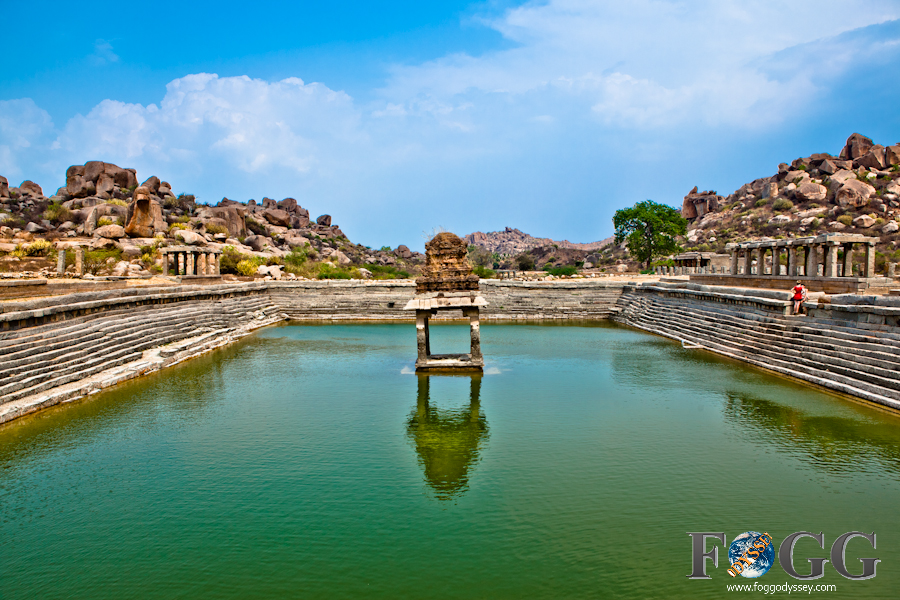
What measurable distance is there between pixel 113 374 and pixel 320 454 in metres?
6.98

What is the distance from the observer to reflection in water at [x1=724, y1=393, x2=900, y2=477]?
7508mm

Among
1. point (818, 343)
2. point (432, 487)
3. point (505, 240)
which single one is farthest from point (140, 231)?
point (505, 240)

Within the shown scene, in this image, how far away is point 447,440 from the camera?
8.85 meters

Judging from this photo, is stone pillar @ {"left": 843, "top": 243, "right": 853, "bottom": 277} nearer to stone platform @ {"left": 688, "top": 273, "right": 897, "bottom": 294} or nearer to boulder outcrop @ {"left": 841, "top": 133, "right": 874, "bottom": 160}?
stone platform @ {"left": 688, "top": 273, "right": 897, "bottom": 294}

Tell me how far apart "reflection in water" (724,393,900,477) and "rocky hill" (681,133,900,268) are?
38792mm

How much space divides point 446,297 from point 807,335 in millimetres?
8587

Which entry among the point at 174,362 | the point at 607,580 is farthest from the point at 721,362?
the point at 174,362

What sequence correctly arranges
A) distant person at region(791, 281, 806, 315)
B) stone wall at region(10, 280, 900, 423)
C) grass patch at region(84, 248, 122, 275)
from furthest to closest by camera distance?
1. grass patch at region(84, 248, 122, 275)
2. distant person at region(791, 281, 806, 315)
3. stone wall at region(10, 280, 900, 423)

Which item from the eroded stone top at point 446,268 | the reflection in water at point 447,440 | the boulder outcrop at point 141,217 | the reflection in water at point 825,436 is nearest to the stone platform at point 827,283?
the reflection in water at point 825,436

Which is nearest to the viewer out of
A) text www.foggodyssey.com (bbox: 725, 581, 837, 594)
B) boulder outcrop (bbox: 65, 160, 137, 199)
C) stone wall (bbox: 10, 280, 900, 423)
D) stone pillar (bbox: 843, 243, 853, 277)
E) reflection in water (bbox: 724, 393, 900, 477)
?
text www.foggodyssey.com (bbox: 725, 581, 837, 594)

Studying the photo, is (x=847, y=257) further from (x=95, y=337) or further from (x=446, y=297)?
(x=95, y=337)

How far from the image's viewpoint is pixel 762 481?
275 inches

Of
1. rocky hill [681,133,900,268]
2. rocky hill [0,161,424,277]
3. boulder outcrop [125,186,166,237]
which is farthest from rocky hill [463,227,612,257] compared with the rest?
boulder outcrop [125,186,166,237]

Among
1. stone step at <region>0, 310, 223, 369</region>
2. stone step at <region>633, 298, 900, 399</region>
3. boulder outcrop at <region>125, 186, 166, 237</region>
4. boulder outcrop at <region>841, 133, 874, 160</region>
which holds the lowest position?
stone step at <region>633, 298, 900, 399</region>
